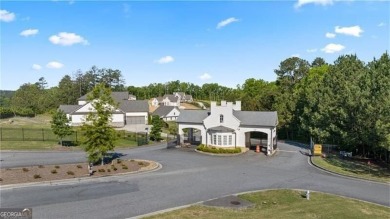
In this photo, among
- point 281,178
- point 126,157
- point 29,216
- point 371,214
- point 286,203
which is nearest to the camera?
point 29,216

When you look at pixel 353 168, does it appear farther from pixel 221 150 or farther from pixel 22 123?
pixel 22 123

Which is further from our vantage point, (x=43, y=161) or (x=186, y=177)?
(x=43, y=161)

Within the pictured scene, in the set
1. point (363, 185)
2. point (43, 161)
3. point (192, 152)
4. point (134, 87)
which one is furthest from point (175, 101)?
point (363, 185)

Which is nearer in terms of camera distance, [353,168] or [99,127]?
[99,127]

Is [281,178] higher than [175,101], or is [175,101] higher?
[175,101]

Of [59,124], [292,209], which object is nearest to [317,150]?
[292,209]

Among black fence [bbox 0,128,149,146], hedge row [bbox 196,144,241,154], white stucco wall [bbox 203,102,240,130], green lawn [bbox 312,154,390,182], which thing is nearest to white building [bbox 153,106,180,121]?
black fence [bbox 0,128,149,146]

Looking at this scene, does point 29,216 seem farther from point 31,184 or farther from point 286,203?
point 286,203
